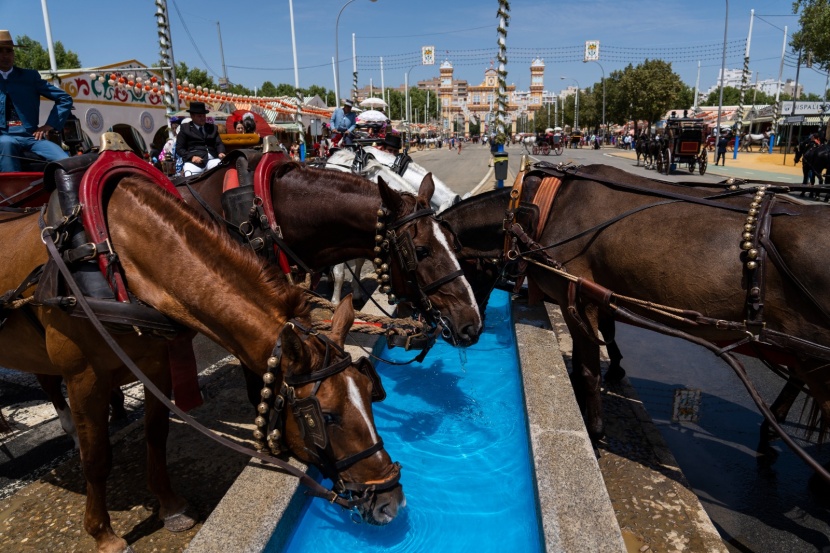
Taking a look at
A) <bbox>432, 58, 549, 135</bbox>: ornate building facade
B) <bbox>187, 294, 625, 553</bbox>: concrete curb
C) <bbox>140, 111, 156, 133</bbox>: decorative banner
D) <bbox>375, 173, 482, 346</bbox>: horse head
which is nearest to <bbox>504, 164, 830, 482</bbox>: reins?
<bbox>375, 173, 482, 346</bbox>: horse head

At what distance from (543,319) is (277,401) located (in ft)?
13.9

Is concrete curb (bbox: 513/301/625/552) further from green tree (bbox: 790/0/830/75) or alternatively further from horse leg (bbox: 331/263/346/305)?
green tree (bbox: 790/0/830/75)

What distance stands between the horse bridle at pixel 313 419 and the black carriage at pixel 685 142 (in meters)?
28.0

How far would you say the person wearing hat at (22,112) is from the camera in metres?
4.80

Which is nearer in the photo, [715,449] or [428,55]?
[715,449]

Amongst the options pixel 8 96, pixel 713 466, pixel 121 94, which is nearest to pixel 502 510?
pixel 713 466

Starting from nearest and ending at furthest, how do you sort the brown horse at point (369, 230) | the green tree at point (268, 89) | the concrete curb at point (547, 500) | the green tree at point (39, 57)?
the concrete curb at point (547, 500) → the brown horse at point (369, 230) → the green tree at point (39, 57) → the green tree at point (268, 89)

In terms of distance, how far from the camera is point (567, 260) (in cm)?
401

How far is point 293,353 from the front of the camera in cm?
214

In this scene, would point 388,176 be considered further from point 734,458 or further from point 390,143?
point 734,458

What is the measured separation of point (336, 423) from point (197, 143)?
6944mm

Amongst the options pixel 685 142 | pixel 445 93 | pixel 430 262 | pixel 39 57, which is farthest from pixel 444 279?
pixel 445 93

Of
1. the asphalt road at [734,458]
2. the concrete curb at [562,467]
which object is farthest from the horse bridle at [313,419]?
the asphalt road at [734,458]

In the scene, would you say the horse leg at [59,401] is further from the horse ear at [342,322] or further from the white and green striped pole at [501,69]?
the white and green striped pole at [501,69]
